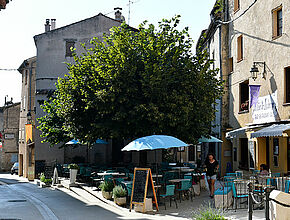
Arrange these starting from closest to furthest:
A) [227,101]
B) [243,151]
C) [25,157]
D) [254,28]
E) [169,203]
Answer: [169,203] < [254,28] < [243,151] < [227,101] < [25,157]

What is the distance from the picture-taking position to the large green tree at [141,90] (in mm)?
16281

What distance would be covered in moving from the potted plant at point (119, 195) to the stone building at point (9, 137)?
40626mm

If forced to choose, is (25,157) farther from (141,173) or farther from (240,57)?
(141,173)

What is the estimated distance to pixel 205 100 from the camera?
17.2 m

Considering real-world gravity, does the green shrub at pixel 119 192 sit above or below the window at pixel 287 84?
below

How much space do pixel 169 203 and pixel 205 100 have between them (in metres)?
5.05

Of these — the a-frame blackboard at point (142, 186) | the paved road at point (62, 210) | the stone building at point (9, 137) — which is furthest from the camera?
the stone building at point (9, 137)

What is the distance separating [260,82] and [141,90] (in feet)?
18.3

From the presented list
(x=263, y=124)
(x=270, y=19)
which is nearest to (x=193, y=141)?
(x=263, y=124)

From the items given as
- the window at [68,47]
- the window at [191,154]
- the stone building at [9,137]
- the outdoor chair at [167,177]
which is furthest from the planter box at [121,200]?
the stone building at [9,137]

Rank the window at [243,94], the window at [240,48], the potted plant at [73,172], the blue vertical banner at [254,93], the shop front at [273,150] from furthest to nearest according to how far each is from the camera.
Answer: the window at [240,48] < the window at [243,94] < the potted plant at [73,172] < the blue vertical banner at [254,93] < the shop front at [273,150]

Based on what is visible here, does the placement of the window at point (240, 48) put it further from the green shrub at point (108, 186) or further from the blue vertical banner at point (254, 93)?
the green shrub at point (108, 186)

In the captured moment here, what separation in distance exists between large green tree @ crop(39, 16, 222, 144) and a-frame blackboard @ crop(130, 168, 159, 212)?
3405 mm

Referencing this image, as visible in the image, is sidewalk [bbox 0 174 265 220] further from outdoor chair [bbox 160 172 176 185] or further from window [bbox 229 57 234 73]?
window [bbox 229 57 234 73]
